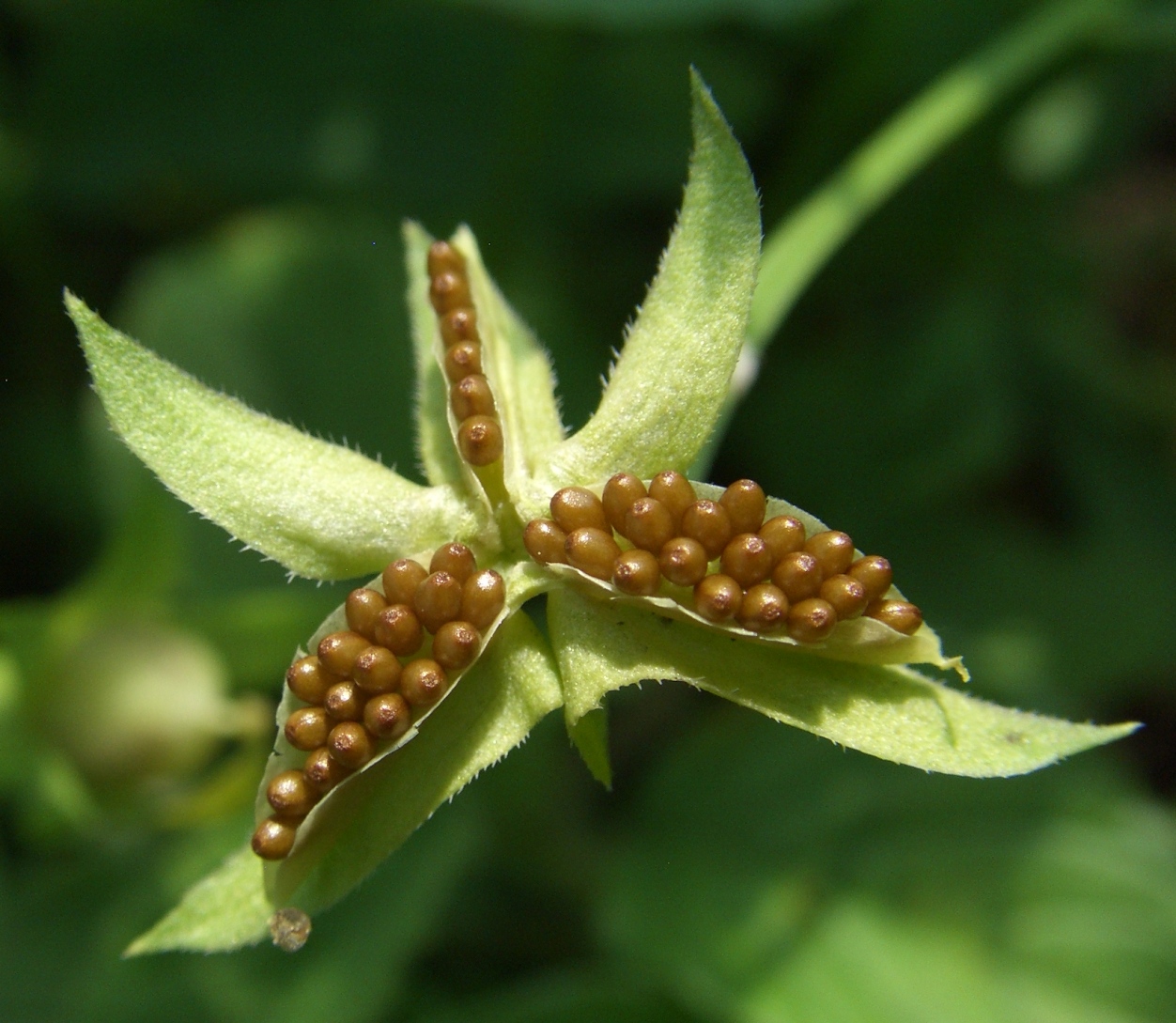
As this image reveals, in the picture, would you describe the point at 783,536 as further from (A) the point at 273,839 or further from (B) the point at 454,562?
(A) the point at 273,839

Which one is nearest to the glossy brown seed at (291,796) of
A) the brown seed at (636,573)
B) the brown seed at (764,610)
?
the brown seed at (636,573)

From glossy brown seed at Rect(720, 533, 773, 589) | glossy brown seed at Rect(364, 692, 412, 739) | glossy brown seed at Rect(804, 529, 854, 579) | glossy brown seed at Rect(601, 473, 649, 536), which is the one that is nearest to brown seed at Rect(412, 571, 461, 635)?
glossy brown seed at Rect(364, 692, 412, 739)

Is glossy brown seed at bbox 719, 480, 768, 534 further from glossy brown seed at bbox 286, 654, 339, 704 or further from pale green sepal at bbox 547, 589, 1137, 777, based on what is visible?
glossy brown seed at bbox 286, 654, 339, 704

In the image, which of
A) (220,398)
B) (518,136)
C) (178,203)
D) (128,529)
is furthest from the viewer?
(178,203)

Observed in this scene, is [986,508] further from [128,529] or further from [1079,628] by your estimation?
[128,529]

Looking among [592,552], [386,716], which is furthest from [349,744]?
[592,552]

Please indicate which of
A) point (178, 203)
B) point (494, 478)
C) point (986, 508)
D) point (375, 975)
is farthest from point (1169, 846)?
point (178, 203)
